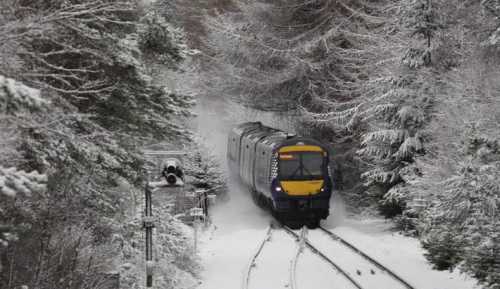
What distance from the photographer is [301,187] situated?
70.2ft

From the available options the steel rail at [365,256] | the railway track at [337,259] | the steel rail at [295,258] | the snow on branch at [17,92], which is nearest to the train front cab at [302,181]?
the railway track at [337,259]

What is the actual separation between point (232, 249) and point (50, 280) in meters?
10.00

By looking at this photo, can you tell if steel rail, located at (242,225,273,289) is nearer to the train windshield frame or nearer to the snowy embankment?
the snowy embankment

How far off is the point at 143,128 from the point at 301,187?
391 inches

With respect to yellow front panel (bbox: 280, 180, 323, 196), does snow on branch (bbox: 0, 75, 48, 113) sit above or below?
above

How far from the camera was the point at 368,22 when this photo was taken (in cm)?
2706

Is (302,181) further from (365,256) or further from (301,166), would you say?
(365,256)

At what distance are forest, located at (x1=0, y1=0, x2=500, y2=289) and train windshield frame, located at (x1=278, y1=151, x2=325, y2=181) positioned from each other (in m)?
1.62

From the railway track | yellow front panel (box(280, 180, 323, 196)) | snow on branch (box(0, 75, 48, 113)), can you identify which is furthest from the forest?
yellow front panel (box(280, 180, 323, 196))

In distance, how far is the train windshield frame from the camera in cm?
2134

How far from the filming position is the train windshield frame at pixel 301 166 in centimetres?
2134

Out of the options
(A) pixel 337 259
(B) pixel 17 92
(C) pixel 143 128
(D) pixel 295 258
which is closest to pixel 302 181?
(A) pixel 337 259

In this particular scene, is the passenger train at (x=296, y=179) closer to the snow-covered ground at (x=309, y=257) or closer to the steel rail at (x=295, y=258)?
the snow-covered ground at (x=309, y=257)

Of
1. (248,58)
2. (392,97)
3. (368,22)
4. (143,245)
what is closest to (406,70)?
(392,97)
